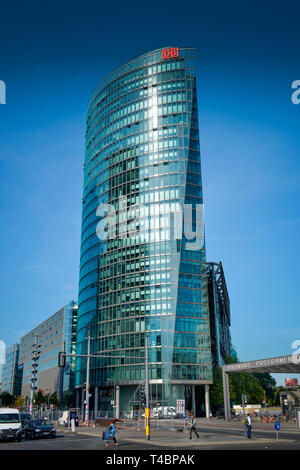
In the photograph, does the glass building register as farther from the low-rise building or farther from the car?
the car

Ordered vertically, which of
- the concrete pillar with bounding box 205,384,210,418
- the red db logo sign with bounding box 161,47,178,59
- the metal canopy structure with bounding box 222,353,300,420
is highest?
the red db logo sign with bounding box 161,47,178,59

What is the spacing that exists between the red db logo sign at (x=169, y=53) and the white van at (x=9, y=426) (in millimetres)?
90061

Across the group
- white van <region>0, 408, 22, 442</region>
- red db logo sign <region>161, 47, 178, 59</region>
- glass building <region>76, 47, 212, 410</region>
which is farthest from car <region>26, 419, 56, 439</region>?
red db logo sign <region>161, 47, 178, 59</region>

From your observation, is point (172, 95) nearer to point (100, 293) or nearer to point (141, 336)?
point (100, 293)

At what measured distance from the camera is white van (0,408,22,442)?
30.0m

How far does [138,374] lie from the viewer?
86.8 m

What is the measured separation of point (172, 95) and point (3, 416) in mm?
83654

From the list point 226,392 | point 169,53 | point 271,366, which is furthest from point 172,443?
point 169,53

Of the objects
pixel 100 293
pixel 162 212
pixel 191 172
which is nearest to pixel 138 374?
pixel 100 293

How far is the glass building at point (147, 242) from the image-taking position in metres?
86.9

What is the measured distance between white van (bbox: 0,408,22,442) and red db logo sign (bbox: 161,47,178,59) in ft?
295

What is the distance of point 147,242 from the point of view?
92.9 metres

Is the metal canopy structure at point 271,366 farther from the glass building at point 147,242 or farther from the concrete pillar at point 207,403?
the concrete pillar at point 207,403

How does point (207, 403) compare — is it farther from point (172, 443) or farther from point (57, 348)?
point (57, 348)
